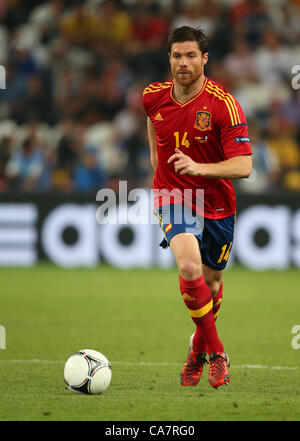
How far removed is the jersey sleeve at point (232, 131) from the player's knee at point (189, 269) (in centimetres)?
72

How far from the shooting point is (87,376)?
17.5ft

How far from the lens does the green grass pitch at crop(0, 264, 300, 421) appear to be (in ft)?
16.3

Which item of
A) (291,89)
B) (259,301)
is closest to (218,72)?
(291,89)

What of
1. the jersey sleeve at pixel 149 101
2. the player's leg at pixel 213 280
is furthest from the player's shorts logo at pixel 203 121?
the player's leg at pixel 213 280

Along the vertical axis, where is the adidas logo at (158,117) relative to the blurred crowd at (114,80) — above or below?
below

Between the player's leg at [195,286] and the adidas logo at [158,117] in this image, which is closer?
the player's leg at [195,286]

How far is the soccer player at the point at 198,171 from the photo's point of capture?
5.54 meters

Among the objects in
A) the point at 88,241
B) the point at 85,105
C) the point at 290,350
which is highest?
the point at 85,105

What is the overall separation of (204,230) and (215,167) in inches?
25.0

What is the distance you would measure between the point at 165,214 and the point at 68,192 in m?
7.43

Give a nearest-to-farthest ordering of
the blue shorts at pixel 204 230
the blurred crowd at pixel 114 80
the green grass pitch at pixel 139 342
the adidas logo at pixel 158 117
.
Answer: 1. the green grass pitch at pixel 139 342
2. the blue shorts at pixel 204 230
3. the adidas logo at pixel 158 117
4. the blurred crowd at pixel 114 80

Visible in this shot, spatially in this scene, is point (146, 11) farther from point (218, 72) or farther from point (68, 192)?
point (68, 192)

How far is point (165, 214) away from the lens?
5.85 metres

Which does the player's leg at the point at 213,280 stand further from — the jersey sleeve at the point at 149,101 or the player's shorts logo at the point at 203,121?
the jersey sleeve at the point at 149,101
